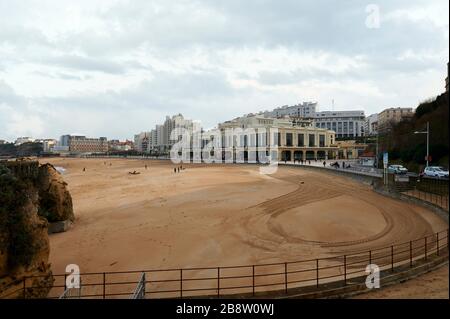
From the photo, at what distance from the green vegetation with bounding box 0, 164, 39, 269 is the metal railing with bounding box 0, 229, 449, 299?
722mm

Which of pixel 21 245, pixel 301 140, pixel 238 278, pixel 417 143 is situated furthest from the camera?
pixel 301 140

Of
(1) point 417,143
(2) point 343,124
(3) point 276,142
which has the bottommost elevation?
(1) point 417,143

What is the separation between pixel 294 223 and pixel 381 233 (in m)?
4.09

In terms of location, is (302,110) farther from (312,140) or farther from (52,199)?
(52,199)

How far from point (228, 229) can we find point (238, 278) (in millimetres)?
5699

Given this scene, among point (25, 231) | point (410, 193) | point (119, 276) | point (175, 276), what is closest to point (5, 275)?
point (25, 231)

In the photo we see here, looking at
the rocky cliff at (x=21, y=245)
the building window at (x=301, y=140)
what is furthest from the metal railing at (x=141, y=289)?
the building window at (x=301, y=140)

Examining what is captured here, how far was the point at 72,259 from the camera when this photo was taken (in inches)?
480

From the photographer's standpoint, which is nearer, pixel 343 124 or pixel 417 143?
pixel 417 143

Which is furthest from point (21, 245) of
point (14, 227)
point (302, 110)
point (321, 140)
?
point (302, 110)

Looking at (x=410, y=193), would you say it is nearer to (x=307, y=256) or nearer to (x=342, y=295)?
(x=307, y=256)

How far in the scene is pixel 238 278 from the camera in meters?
9.74

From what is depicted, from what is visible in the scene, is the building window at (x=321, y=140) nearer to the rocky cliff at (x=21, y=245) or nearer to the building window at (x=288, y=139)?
the building window at (x=288, y=139)

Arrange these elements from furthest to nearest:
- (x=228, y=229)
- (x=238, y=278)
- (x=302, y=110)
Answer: (x=302, y=110), (x=228, y=229), (x=238, y=278)
